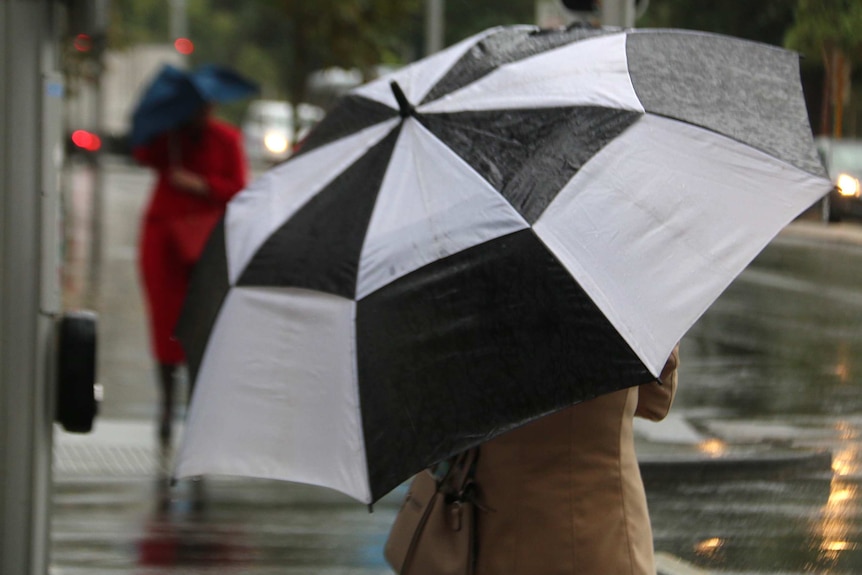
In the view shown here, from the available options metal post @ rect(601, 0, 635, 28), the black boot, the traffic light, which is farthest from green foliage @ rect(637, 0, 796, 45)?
the black boot

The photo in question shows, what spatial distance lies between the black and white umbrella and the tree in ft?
18.4

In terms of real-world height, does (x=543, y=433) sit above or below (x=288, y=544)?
above

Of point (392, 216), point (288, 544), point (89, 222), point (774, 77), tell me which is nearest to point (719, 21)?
point (288, 544)

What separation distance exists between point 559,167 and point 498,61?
462mm

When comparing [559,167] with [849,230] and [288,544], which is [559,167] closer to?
[288,544]

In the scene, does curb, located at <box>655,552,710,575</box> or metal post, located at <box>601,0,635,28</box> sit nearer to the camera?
curb, located at <box>655,552,710,575</box>

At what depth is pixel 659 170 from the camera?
3.21 metres

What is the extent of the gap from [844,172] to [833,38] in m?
0.84

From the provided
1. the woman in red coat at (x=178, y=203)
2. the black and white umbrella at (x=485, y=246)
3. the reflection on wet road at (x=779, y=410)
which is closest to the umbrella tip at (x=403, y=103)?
the black and white umbrella at (x=485, y=246)

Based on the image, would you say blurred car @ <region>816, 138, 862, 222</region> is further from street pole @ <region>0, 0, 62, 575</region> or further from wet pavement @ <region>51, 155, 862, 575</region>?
street pole @ <region>0, 0, 62, 575</region>

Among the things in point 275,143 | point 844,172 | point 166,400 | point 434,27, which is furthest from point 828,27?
point 275,143

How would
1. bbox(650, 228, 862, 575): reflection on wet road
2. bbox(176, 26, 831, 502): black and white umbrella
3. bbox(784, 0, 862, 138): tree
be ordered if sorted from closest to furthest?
bbox(176, 26, 831, 502): black and white umbrella, bbox(650, 228, 862, 575): reflection on wet road, bbox(784, 0, 862, 138): tree

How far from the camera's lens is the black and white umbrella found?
299 cm

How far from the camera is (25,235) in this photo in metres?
4.15
